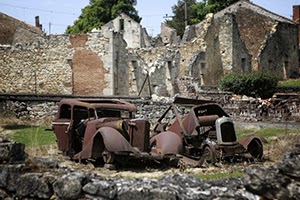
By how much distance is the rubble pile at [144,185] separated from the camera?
4879 millimetres

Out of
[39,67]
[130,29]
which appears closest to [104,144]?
[39,67]

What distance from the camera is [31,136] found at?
14812mm

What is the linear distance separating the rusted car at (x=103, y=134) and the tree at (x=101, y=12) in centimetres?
4994

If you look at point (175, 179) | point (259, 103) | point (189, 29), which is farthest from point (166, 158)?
point (189, 29)

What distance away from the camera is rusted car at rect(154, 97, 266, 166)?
1070 centimetres

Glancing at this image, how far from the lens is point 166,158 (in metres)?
10.5

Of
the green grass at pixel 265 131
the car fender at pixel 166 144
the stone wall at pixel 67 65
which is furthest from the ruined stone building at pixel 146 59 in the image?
the car fender at pixel 166 144

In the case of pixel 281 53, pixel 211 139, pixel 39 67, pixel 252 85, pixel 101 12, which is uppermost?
pixel 101 12

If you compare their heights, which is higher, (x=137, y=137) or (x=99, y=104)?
(x=99, y=104)

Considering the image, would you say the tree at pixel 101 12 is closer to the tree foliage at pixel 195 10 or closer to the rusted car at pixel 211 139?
the tree foliage at pixel 195 10

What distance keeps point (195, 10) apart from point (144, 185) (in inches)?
2482

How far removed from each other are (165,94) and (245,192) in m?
27.5

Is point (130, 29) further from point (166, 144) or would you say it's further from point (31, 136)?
point (166, 144)

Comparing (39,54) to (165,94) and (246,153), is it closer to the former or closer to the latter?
(165,94)
